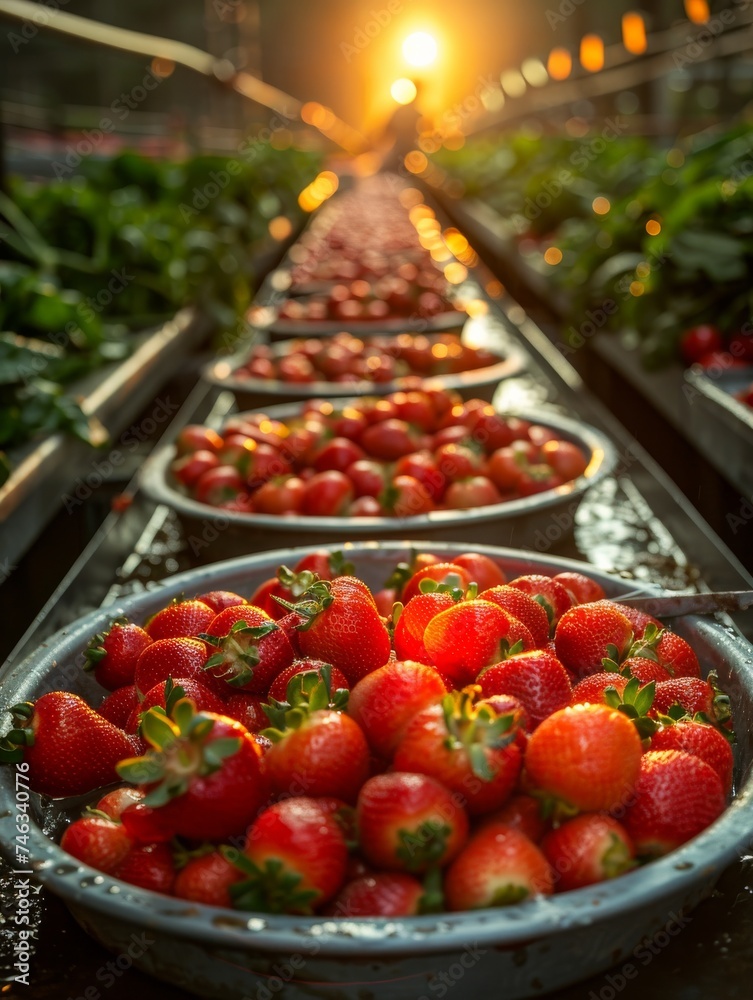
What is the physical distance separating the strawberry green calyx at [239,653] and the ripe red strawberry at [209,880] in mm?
269

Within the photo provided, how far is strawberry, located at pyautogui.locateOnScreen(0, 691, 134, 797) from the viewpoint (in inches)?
45.4

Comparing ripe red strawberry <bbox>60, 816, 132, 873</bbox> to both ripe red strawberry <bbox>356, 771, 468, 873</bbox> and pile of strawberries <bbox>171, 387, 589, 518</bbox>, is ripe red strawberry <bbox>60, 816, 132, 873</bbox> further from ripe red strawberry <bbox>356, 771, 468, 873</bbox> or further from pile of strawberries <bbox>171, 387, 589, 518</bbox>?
pile of strawberries <bbox>171, 387, 589, 518</bbox>

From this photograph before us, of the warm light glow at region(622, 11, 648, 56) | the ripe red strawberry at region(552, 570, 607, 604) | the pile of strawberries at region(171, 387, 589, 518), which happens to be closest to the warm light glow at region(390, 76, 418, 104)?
the warm light glow at region(622, 11, 648, 56)

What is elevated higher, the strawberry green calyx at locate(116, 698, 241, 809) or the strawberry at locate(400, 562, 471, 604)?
the strawberry at locate(400, 562, 471, 604)

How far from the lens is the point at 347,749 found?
101cm

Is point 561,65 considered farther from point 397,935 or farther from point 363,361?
point 397,935

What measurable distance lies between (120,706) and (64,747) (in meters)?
0.16

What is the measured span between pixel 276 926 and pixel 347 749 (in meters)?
0.19

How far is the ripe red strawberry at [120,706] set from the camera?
1305mm

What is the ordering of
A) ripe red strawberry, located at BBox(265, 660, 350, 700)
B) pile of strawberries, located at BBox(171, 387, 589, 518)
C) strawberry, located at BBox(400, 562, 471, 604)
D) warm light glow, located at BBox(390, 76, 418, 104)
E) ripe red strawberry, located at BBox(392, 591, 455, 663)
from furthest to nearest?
warm light glow, located at BBox(390, 76, 418, 104) → pile of strawberries, located at BBox(171, 387, 589, 518) → strawberry, located at BBox(400, 562, 471, 604) → ripe red strawberry, located at BBox(392, 591, 455, 663) → ripe red strawberry, located at BBox(265, 660, 350, 700)

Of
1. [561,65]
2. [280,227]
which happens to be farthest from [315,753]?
[561,65]

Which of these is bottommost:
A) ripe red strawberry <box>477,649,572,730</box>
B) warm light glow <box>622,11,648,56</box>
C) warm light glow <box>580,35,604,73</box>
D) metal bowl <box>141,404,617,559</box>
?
ripe red strawberry <box>477,649,572,730</box>

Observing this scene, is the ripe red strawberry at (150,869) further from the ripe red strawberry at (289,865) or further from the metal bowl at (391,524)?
the metal bowl at (391,524)

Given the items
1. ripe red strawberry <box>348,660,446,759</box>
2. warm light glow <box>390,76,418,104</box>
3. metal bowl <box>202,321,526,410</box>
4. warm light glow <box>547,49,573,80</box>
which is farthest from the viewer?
warm light glow <box>390,76,418,104</box>
